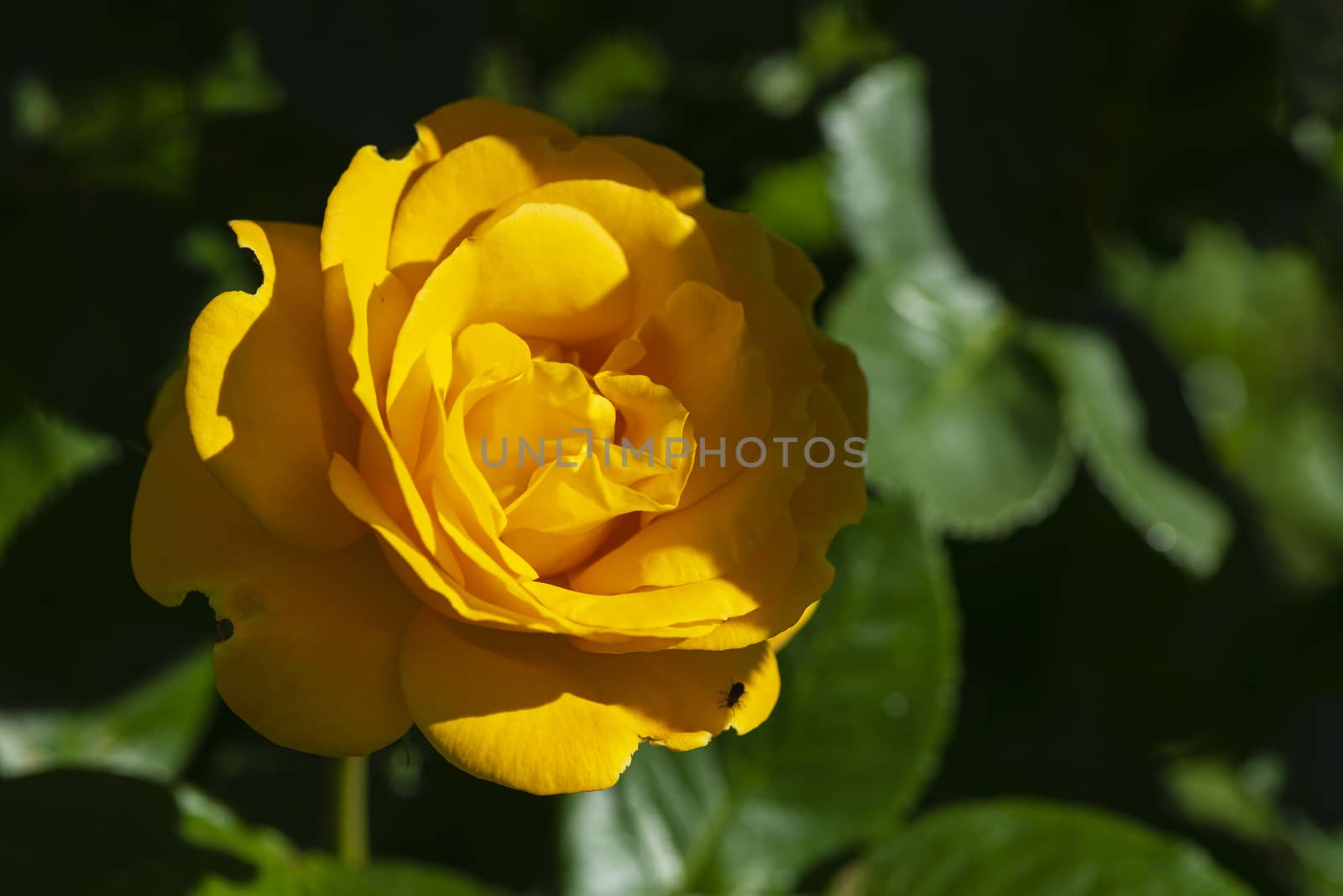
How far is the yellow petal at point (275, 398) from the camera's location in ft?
1.85

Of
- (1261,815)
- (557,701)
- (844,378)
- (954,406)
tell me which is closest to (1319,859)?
(1261,815)

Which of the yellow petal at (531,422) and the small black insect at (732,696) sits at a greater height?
the yellow petal at (531,422)

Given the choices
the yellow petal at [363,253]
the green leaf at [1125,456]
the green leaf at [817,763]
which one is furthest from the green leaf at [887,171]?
the yellow petal at [363,253]

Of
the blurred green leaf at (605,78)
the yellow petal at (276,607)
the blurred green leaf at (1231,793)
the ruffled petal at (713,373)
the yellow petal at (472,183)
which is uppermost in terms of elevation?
the yellow petal at (472,183)

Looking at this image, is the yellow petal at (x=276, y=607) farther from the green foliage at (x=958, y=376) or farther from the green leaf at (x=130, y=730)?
the green foliage at (x=958, y=376)

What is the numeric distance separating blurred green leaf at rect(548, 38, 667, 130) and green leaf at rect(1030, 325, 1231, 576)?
1.97 feet

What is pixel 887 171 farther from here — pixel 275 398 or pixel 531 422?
pixel 275 398

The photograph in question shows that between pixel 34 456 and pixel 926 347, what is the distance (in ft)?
2.50

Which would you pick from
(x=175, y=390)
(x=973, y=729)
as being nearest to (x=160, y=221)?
(x=175, y=390)

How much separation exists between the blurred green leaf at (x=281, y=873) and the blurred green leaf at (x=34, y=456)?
0.34 m

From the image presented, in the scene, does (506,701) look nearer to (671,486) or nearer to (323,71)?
(671,486)

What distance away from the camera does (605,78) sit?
175cm

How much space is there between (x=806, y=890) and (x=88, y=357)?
0.72 metres

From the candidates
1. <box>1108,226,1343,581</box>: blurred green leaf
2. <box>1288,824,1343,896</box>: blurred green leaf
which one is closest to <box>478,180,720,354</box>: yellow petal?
<box>1288,824,1343,896</box>: blurred green leaf
